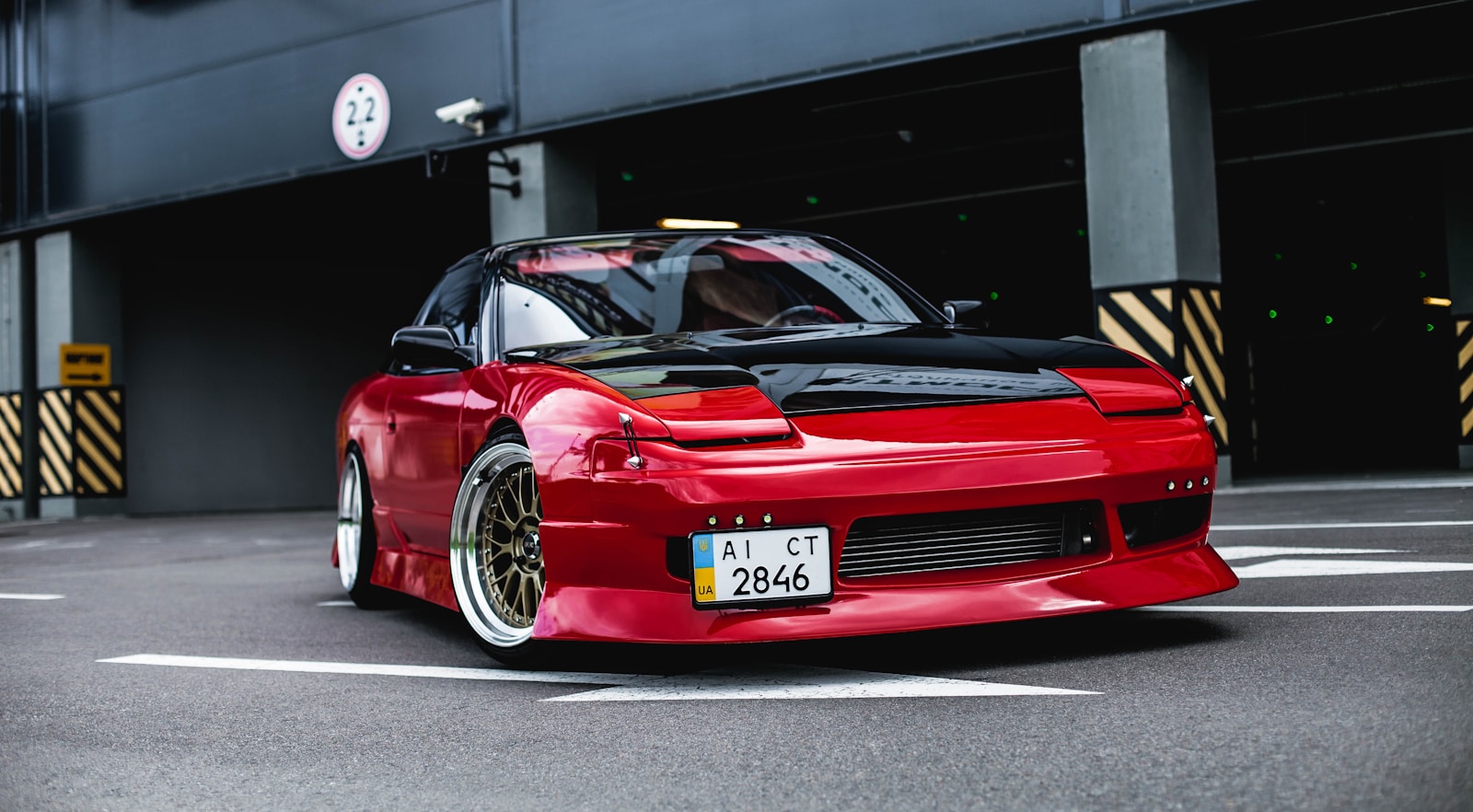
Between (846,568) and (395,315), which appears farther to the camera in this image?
(395,315)

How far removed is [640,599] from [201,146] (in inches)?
636

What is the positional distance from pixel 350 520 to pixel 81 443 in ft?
50.1

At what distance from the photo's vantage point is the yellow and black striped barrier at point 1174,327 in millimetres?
11469

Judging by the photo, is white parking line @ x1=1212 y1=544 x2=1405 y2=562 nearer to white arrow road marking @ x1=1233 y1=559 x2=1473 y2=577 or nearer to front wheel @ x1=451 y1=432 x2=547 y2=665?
white arrow road marking @ x1=1233 y1=559 x2=1473 y2=577

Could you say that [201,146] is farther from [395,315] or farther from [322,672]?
[322,672]

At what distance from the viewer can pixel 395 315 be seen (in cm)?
2534

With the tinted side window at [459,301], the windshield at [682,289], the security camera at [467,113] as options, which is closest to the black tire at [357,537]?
the tinted side window at [459,301]

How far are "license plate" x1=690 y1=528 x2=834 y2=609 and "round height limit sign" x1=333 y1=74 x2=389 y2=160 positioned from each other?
13.7 meters

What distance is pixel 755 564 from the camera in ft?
11.0

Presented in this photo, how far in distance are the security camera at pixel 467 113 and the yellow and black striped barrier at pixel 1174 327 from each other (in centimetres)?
685

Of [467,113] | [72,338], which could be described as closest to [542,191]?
[467,113]

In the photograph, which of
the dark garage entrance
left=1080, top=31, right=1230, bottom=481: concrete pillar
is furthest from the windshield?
the dark garage entrance

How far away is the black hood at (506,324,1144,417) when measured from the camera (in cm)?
358

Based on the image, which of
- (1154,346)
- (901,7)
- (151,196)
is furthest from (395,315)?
(1154,346)
